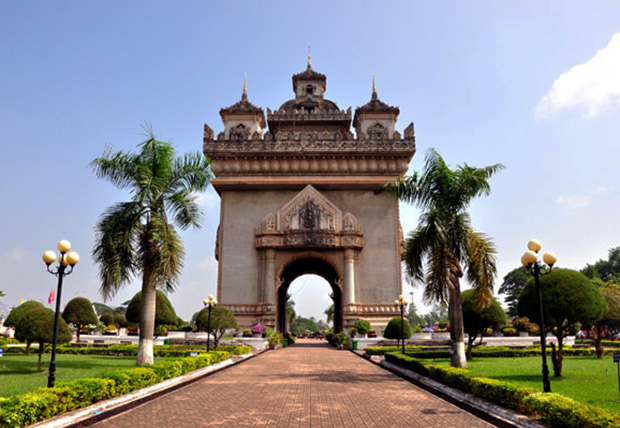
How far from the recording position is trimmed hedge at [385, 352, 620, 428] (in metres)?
6.39

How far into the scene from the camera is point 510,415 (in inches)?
322

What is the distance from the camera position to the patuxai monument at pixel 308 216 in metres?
32.3

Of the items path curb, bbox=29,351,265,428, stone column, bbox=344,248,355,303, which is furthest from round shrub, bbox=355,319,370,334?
path curb, bbox=29,351,265,428

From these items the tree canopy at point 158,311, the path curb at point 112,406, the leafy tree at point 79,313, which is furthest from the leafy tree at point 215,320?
the path curb at point 112,406

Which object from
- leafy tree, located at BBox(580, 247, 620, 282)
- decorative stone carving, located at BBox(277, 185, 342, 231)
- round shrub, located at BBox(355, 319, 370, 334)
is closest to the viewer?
round shrub, located at BBox(355, 319, 370, 334)

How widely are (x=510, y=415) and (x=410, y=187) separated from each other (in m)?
8.72

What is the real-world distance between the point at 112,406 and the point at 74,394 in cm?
105

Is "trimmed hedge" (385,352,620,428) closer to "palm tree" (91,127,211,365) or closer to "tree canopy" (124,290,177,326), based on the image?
"palm tree" (91,127,211,365)

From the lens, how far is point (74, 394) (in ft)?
27.1

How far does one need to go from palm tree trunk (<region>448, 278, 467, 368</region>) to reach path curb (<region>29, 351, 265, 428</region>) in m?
7.77

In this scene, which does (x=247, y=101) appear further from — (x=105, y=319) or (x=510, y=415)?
(x=510, y=415)

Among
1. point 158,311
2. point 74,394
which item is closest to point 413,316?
point 158,311

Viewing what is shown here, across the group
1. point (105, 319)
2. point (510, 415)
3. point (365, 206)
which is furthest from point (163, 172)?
point (105, 319)

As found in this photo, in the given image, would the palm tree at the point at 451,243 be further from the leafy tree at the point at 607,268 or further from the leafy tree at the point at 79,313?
the leafy tree at the point at 607,268
